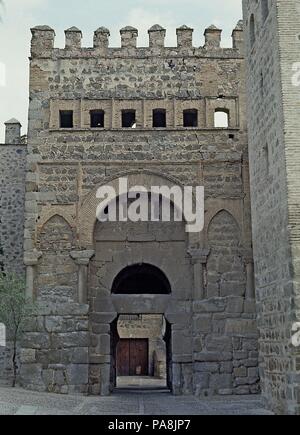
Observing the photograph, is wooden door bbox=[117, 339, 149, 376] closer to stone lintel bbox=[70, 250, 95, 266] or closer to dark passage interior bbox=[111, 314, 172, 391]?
dark passage interior bbox=[111, 314, 172, 391]

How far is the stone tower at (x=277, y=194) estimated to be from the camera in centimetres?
1020

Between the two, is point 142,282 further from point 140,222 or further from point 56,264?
point 56,264

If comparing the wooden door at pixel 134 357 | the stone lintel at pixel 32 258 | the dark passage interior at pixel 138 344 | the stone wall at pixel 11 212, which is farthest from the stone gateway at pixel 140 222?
the wooden door at pixel 134 357

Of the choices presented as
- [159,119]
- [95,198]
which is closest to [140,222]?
[95,198]

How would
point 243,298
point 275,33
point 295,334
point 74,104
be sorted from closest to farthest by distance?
point 295,334 → point 275,33 → point 243,298 → point 74,104

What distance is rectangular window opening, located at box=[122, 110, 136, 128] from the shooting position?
16750 mm

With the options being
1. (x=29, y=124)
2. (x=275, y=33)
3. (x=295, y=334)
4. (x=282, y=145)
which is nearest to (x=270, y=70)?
(x=275, y=33)

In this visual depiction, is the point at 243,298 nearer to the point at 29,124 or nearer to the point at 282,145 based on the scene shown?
the point at 282,145

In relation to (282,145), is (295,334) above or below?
below

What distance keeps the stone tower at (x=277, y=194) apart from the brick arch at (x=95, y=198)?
3.52m

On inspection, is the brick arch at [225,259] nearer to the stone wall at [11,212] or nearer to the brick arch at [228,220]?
the brick arch at [228,220]

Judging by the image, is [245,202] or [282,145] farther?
[245,202]

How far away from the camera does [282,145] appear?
34.8ft

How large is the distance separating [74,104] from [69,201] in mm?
2662
